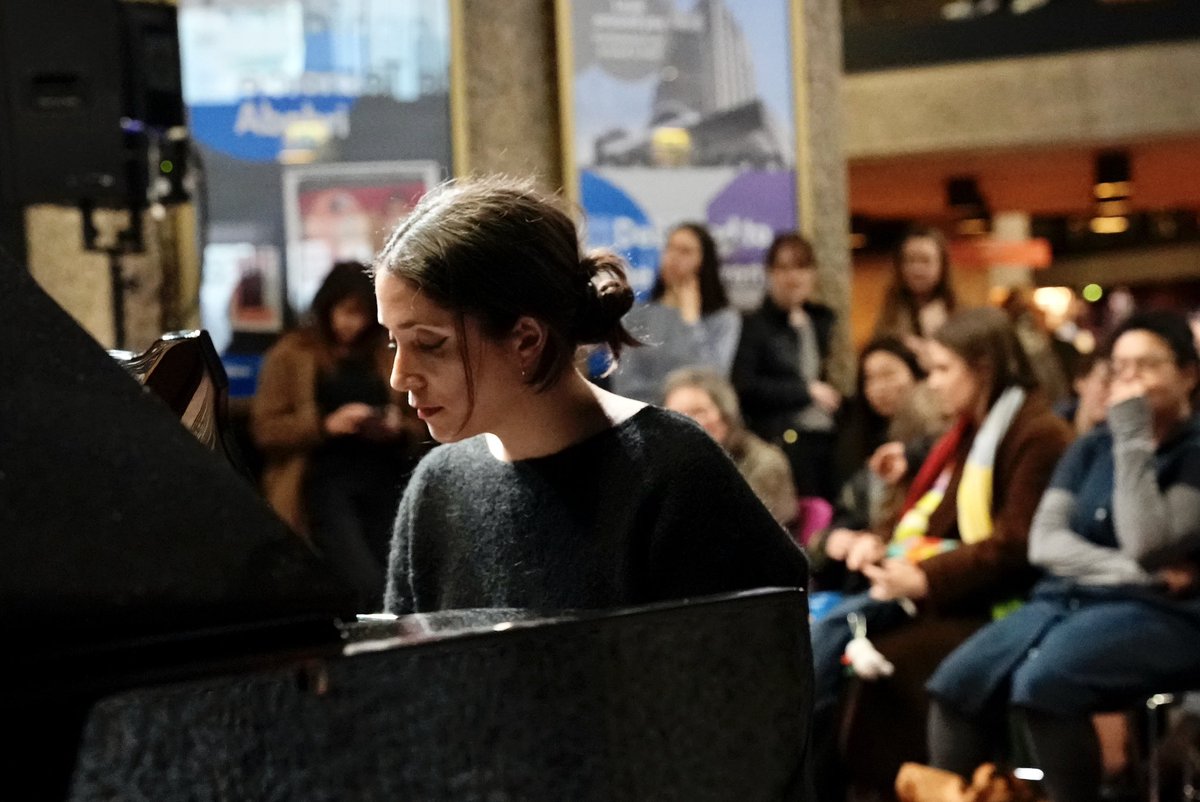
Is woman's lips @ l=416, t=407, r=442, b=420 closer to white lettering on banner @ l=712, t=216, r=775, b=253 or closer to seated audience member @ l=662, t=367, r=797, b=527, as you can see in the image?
seated audience member @ l=662, t=367, r=797, b=527

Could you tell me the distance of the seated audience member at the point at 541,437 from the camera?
1.73 m

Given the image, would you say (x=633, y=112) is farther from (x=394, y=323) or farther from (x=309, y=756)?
(x=309, y=756)

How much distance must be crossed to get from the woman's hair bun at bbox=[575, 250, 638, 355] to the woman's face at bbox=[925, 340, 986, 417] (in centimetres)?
253

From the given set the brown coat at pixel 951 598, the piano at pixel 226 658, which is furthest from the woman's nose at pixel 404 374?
the brown coat at pixel 951 598

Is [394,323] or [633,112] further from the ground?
[633,112]

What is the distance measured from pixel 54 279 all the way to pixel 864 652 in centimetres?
314

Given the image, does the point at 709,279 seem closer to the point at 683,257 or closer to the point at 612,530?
the point at 683,257

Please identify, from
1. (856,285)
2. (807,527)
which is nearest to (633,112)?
(807,527)

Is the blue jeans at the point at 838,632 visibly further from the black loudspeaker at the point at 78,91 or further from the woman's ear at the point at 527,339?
the woman's ear at the point at 527,339

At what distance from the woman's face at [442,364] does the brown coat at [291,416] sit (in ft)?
9.67

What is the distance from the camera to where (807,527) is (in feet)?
16.1

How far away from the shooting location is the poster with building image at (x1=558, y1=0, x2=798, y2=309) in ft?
20.1

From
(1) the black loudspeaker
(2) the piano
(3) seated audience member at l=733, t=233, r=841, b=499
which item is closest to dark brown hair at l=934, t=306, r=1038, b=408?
(3) seated audience member at l=733, t=233, r=841, b=499

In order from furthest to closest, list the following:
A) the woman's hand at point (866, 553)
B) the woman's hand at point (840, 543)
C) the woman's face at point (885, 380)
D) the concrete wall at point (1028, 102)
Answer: the concrete wall at point (1028, 102) < the woman's face at point (885, 380) < the woman's hand at point (840, 543) < the woman's hand at point (866, 553)
